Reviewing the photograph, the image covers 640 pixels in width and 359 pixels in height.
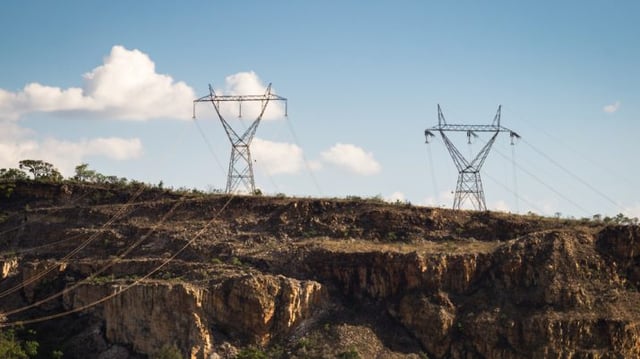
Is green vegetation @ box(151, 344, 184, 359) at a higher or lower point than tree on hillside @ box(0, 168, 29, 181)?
lower

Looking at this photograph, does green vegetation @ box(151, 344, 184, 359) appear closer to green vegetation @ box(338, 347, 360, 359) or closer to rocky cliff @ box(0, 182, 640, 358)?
rocky cliff @ box(0, 182, 640, 358)

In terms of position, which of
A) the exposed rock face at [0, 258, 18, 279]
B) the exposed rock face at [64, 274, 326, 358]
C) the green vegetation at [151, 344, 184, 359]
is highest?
the exposed rock face at [0, 258, 18, 279]

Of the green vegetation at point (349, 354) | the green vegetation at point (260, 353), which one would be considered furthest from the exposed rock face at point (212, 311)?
the green vegetation at point (349, 354)

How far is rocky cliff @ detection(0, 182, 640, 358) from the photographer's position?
58531mm

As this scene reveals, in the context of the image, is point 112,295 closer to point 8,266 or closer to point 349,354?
point 8,266

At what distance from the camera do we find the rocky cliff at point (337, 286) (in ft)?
192

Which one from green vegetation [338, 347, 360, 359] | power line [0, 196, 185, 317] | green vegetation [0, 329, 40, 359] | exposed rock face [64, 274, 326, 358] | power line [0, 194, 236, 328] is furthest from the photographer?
power line [0, 196, 185, 317]

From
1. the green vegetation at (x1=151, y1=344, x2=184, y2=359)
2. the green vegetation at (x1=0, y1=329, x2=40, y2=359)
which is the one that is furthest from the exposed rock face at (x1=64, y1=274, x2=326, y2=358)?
the green vegetation at (x1=0, y1=329, x2=40, y2=359)

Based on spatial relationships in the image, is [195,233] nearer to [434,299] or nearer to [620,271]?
[434,299]

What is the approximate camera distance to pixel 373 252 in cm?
6294

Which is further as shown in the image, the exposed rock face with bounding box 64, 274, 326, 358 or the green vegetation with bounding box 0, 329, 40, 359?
the green vegetation with bounding box 0, 329, 40, 359

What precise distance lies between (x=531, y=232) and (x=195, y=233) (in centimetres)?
2188

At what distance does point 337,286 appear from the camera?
63.3 m

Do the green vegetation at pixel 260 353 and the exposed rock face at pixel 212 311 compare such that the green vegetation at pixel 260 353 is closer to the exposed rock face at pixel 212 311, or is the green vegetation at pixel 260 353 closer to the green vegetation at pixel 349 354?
the exposed rock face at pixel 212 311
